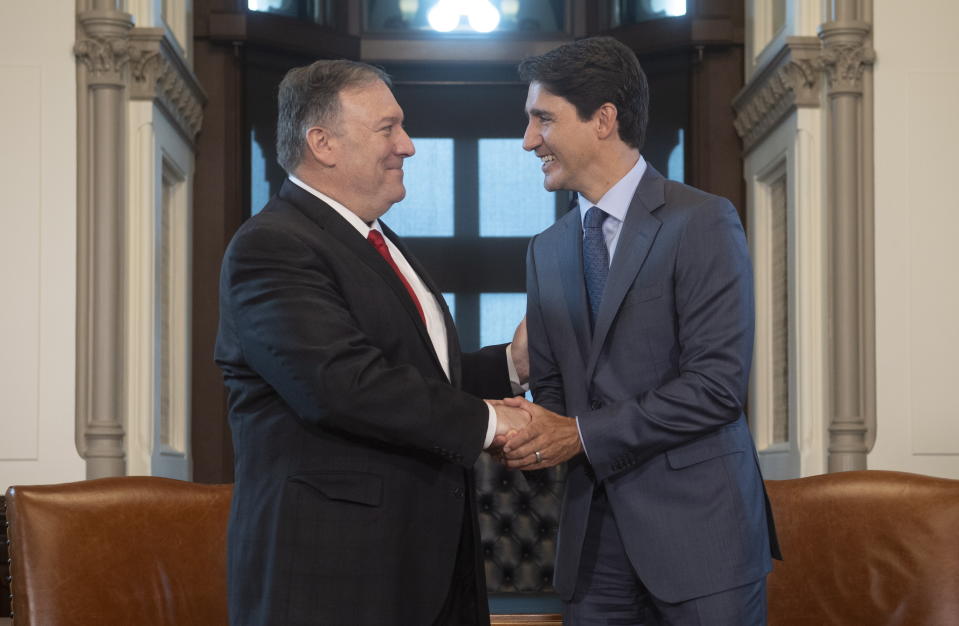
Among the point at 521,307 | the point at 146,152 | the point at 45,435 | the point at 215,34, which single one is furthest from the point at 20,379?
the point at 521,307

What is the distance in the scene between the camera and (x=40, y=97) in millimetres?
4109

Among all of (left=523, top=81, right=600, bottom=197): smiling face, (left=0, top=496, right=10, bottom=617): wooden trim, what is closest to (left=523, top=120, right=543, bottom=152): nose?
(left=523, top=81, right=600, bottom=197): smiling face

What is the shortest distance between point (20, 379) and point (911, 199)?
3092 mm

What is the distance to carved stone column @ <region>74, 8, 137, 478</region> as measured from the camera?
399cm

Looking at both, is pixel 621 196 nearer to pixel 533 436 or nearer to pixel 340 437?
pixel 533 436

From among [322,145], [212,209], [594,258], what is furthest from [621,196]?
[212,209]

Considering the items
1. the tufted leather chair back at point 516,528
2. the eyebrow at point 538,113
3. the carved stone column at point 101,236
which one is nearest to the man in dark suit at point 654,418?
the eyebrow at point 538,113

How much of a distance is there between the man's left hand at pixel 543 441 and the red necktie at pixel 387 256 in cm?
29

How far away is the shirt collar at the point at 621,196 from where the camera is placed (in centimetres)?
251

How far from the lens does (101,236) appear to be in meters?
4.05

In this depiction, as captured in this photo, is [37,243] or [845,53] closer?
[37,243]

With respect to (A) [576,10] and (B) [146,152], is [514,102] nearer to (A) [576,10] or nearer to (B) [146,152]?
(A) [576,10]

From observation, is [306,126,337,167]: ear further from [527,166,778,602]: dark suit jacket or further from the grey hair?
[527,166,778,602]: dark suit jacket

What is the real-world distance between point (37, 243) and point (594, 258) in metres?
2.35
